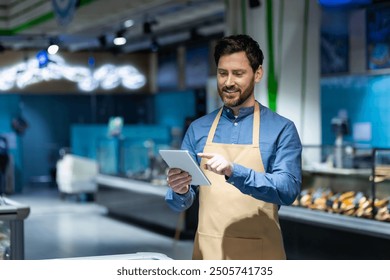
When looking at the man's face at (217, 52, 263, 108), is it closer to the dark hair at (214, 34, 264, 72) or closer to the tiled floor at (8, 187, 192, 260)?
the dark hair at (214, 34, 264, 72)

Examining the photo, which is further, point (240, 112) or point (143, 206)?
point (143, 206)

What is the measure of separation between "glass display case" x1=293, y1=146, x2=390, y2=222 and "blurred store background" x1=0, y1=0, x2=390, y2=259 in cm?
1

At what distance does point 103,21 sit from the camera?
1297 centimetres

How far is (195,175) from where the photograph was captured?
269cm

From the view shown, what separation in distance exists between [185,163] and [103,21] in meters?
10.7

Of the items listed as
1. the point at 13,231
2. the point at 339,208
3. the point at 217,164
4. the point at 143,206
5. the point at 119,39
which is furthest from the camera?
the point at 119,39

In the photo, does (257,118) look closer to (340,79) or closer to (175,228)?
(175,228)

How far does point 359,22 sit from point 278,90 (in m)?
3.03

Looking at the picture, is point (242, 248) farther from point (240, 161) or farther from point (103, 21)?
point (103, 21)

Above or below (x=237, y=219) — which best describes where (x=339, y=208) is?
below

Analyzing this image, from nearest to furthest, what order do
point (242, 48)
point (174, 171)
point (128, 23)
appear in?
1. point (174, 171)
2. point (242, 48)
3. point (128, 23)

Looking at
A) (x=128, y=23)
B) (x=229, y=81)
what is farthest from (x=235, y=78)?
(x=128, y=23)
